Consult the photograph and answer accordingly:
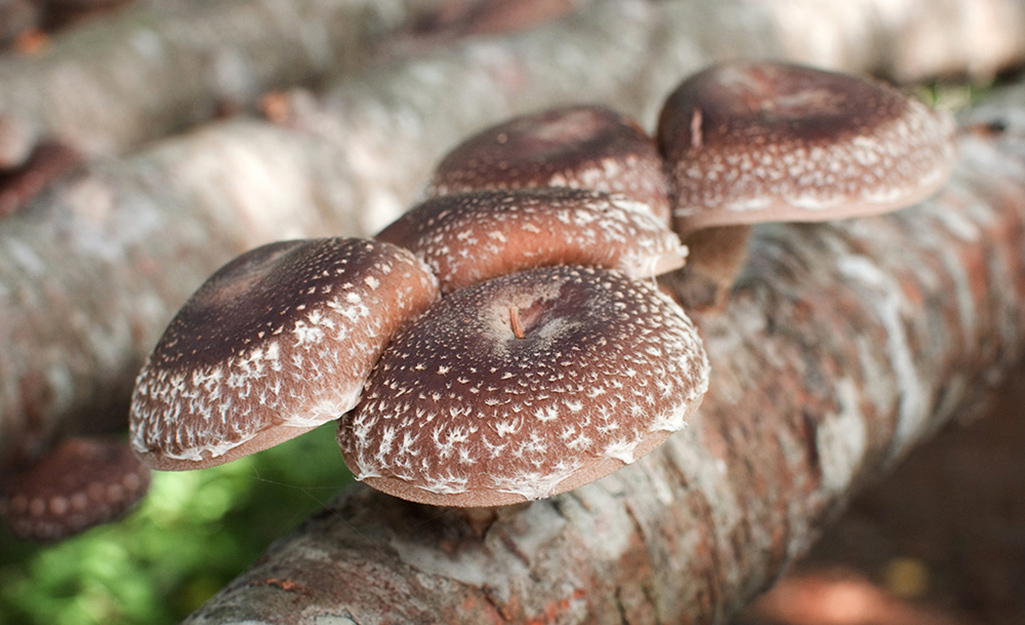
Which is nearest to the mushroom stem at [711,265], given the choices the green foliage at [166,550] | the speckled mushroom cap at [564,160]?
the speckled mushroom cap at [564,160]

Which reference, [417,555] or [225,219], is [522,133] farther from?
[225,219]

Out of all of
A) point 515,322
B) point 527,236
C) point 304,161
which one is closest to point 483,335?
point 515,322

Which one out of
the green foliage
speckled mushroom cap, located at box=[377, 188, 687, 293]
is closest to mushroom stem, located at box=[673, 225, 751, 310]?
speckled mushroom cap, located at box=[377, 188, 687, 293]

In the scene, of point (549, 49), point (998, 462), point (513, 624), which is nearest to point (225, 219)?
point (549, 49)

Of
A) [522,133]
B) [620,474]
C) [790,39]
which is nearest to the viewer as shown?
[620,474]

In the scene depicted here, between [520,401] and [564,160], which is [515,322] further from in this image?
[564,160]

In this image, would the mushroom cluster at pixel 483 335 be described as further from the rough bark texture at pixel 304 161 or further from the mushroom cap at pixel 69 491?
the mushroom cap at pixel 69 491

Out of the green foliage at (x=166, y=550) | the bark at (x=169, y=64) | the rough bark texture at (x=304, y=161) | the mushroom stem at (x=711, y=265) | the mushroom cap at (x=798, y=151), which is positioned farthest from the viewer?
the bark at (x=169, y=64)
